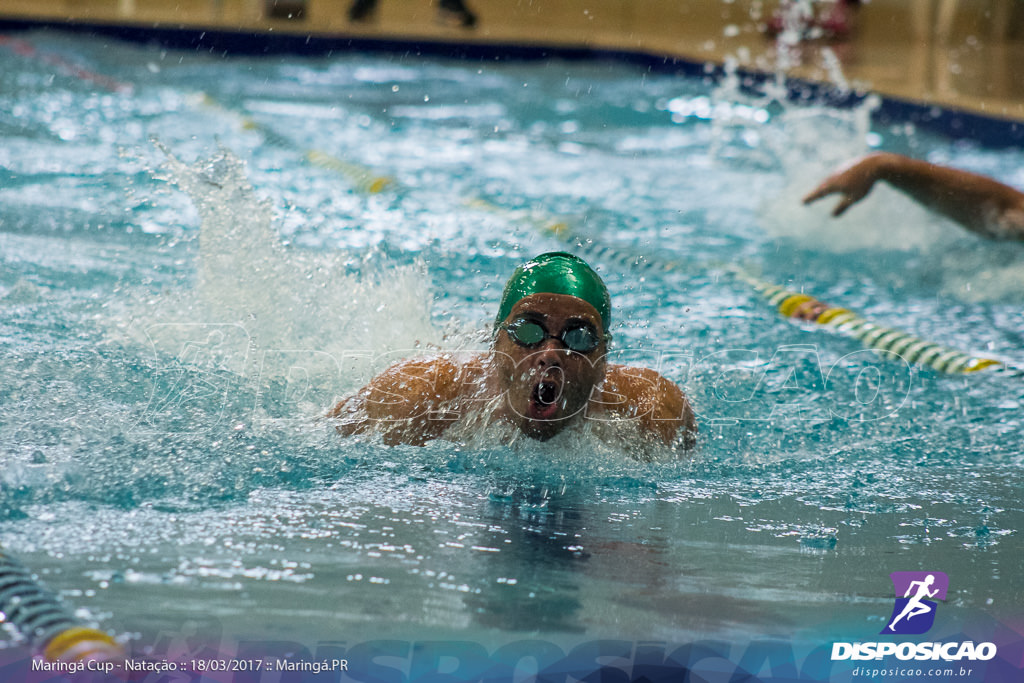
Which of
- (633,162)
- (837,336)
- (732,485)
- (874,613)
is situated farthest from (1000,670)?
(633,162)

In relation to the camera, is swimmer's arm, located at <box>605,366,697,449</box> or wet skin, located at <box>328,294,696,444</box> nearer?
wet skin, located at <box>328,294,696,444</box>

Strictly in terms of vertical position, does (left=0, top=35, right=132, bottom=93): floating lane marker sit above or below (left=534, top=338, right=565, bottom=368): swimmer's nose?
above

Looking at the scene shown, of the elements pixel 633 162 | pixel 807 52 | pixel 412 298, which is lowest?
Answer: pixel 412 298

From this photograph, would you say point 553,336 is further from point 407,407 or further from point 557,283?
point 407,407

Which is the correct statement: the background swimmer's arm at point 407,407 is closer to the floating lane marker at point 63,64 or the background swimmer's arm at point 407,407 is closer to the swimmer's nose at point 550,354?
the swimmer's nose at point 550,354

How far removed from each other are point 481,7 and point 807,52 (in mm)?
3775

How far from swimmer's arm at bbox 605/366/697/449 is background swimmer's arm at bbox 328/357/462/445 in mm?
371

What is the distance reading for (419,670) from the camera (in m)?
1.67

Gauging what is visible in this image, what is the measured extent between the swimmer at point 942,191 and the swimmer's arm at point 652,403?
53.5 inches

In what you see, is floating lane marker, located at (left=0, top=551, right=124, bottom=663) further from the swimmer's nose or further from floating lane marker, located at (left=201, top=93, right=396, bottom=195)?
floating lane marker, located at (left=201, top=93, right=396, bottom=195)

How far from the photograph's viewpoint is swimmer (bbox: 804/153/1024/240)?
371 cm

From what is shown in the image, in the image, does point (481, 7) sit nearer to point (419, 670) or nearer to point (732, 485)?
point (732, 485)

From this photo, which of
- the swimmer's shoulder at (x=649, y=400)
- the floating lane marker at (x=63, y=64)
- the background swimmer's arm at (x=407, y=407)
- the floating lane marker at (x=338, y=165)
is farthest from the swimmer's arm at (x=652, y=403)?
the floating lane marker at (x=63, y=64)

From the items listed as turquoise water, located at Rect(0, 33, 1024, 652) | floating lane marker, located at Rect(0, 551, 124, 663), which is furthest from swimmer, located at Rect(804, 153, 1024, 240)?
floating lane marker, located at Rect(0, 551, 124, 663)
